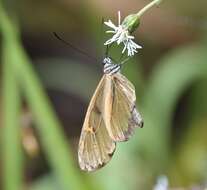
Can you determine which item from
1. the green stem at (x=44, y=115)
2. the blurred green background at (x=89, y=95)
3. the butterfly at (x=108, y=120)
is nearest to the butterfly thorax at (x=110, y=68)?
the butterfly at (x=108, y=120)

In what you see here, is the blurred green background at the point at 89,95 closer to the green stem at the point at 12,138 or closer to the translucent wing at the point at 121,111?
the green stem at the point at 12,138

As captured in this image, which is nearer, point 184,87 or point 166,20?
point 184,87

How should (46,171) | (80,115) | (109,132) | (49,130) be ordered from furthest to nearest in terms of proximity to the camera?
(80,115) < (46,171) < (49,130) < (109,132)

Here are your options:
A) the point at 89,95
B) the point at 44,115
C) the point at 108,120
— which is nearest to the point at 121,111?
the point at 108,120

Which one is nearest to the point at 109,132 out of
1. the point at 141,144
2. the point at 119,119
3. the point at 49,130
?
the point at 119,119

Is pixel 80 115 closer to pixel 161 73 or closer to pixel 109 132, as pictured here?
pixel 161 73

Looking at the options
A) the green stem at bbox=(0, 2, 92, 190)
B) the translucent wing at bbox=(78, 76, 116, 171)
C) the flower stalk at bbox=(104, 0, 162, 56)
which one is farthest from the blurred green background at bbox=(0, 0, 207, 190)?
the flower stalk at bbox=(104, 0, 162, 56)
